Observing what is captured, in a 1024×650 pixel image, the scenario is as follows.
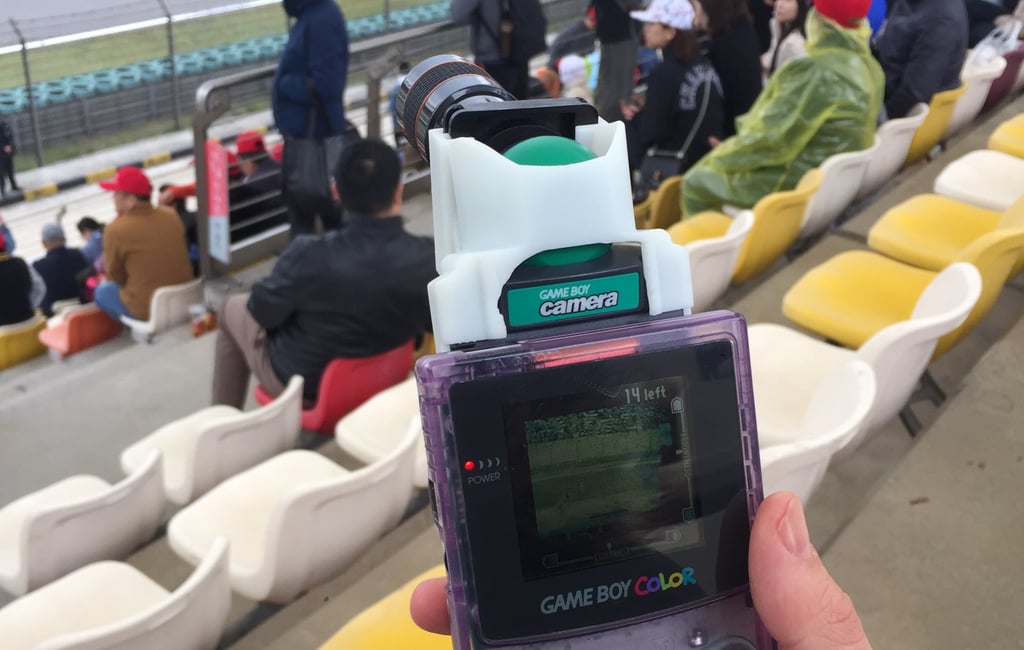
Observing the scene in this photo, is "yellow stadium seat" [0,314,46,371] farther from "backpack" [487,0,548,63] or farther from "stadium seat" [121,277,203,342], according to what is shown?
"backpack" [487,0,548,63]

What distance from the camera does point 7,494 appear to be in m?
3.04

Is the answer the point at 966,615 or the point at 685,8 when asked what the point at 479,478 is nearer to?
the point at 966,615

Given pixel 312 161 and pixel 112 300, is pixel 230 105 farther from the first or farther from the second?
pixel 112 300

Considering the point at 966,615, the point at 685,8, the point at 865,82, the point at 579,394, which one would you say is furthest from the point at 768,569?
the point at 685,8

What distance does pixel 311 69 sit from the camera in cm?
373

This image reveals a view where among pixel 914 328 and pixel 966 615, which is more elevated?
pixel 914 328

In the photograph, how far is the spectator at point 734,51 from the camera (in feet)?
11.9

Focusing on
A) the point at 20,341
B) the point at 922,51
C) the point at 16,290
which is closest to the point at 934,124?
the point at 922,51

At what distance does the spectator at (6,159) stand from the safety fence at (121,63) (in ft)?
1.41

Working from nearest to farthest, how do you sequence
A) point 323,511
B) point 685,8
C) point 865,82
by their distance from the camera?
1. point 323,511
2. point 865,82
3. point 685,8

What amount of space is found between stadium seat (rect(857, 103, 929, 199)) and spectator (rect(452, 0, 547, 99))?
5.96 feet

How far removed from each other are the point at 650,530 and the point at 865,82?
2.71 m

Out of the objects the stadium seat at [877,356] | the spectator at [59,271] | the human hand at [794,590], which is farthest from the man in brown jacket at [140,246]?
the human hand at [794,590]

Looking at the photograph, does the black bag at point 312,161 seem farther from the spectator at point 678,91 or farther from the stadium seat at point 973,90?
the stadium seat at point 973,90
